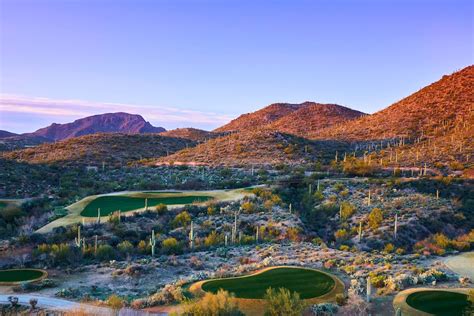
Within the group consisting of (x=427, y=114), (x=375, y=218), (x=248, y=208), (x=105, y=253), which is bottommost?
(x=105, y=253)

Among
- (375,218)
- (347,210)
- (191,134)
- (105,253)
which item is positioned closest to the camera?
(105,253)

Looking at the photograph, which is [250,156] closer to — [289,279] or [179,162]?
[179,162]

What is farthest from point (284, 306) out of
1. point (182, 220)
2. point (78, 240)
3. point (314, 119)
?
point (314, 119)

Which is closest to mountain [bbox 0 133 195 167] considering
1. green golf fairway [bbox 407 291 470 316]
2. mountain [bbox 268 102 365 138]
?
mountain [bbox 268 102 365 138]

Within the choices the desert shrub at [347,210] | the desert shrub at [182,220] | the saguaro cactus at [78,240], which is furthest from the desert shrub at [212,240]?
the desert shrub at [347,210]

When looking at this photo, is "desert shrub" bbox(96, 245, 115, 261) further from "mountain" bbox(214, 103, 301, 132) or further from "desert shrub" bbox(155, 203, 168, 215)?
"mountain" bbox(214, 103, 301, 132)

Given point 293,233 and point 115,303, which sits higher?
point 293,233

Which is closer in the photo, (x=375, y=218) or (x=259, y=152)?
(x=375, y=218)

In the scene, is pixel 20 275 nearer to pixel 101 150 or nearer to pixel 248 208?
pixel 248 208
